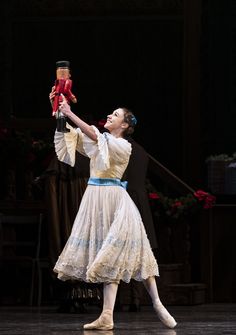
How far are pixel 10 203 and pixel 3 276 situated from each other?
2.48 ft

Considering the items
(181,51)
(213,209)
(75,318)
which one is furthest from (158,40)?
(75,318)

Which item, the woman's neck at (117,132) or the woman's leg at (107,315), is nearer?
the woman's leg at (107,315)

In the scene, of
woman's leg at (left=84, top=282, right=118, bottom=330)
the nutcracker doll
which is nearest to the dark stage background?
woman's leg at (left=84, top=282, right=118, bottom=330)

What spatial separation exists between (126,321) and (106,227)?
0.99 m

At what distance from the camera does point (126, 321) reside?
26.3ft

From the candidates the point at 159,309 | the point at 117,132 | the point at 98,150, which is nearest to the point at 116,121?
the point at 117,132

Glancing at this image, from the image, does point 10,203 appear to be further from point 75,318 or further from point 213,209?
point 75,318

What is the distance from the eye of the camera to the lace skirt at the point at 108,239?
7254mm

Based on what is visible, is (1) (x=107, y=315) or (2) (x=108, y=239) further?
Answer: (2) (x=108, y=239)

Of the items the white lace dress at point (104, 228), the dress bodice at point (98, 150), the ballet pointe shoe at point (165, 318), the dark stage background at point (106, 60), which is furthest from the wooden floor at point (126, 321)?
the dark stage background at point (106, 60)

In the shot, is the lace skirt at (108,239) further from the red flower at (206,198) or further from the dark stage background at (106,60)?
the dark stage background at (106,60)

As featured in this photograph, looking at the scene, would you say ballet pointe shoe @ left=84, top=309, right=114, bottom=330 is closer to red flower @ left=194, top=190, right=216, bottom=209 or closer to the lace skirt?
the lace skirt

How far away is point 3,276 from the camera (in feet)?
36.5

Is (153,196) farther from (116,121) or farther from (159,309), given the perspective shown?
(159,309)
